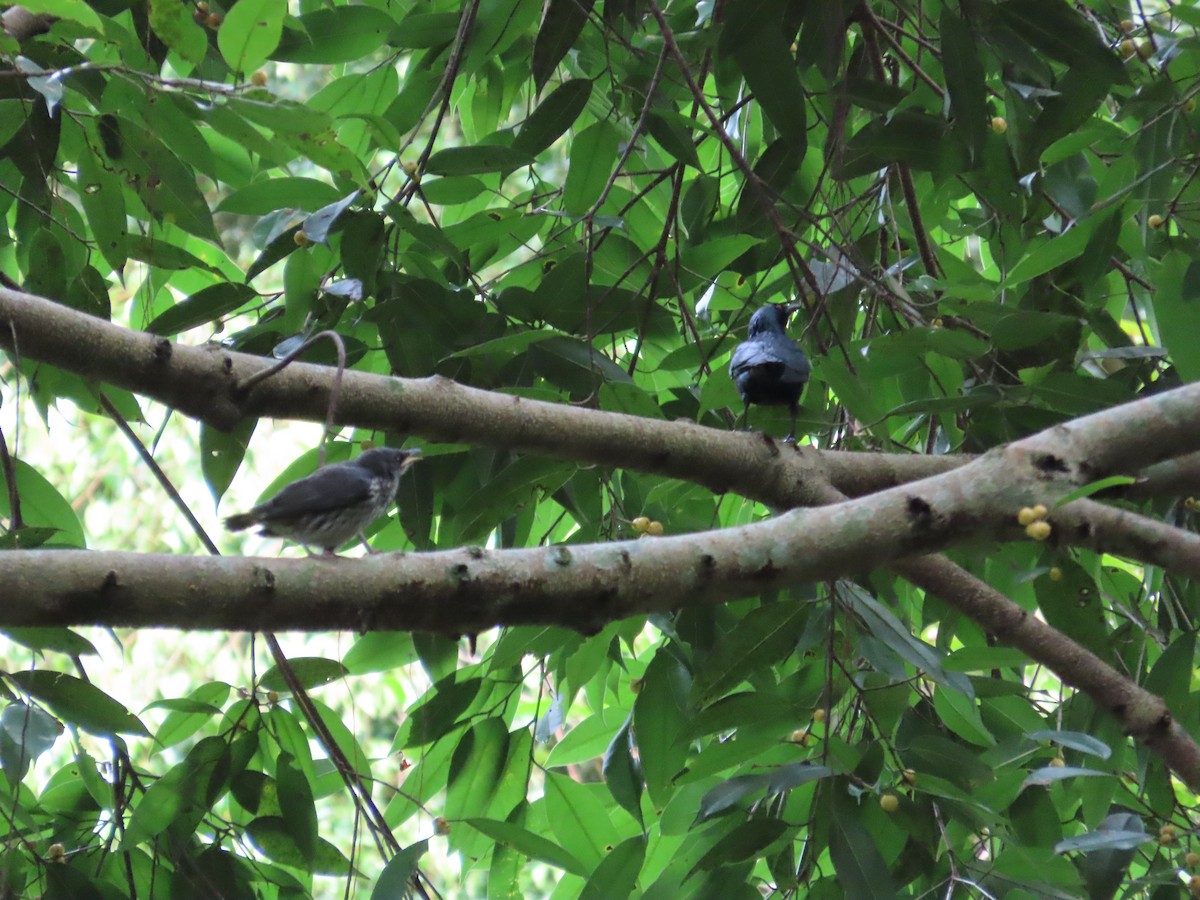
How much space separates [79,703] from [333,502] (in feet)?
A: 2.00

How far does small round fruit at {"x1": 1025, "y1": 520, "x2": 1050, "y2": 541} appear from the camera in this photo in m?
1.76

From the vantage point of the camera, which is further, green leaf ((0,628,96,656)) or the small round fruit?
green leaf ((0,628,96,656))

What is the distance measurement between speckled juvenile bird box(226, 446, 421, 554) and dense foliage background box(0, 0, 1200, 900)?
6.2 inches

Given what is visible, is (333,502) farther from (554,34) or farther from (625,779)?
(554,34)

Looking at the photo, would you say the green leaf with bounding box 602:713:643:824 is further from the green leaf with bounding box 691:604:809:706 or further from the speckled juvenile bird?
the speckled juvenile bird

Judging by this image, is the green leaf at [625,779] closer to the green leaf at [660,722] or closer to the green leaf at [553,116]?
the green leaf at [660,722]

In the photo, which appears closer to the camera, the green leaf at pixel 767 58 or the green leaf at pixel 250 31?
the green leaf at pixel 250 31

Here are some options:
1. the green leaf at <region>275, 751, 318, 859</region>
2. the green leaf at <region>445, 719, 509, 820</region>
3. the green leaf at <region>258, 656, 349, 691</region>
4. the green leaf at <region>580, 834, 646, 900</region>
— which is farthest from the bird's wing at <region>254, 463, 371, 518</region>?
the green leaf at <region>580, 834, 646, 900</region>

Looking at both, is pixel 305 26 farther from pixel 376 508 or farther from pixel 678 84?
pixel 376 508

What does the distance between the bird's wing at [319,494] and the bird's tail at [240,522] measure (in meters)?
0.05

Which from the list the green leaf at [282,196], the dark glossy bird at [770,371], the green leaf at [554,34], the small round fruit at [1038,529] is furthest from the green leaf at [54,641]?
the small round fruit at [1038,529]

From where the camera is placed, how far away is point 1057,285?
278 centimetres

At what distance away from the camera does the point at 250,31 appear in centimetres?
183

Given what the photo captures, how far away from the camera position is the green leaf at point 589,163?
2.76m
